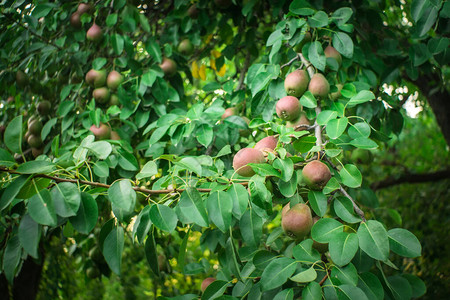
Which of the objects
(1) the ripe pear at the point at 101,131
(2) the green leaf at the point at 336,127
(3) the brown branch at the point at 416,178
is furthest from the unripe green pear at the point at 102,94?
(3) the brown branch at the point at 416,178

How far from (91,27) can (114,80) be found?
11.6 inches

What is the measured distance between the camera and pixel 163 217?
34.4 inches

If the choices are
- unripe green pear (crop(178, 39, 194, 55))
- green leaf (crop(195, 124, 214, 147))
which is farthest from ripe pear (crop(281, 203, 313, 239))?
unripe green pear (crop(178, 39, 194, 55))

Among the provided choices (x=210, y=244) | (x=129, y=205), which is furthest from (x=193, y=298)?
(x=129, y=205)

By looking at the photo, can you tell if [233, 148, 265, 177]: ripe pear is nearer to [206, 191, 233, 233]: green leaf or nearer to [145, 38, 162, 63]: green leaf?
[206, 191, 233, 233]: green leaf

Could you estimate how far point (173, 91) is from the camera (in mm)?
1734

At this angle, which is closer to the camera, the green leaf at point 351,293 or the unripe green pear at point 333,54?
the green leaf at point 351,293

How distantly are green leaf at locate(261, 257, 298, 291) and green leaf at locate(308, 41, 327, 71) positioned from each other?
660mm

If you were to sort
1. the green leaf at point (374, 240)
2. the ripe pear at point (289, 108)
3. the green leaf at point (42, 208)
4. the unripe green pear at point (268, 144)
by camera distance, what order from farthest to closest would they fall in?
the ripe pear at point (289, 108), the unripe green pear at point (268, 144), the green leaf at point (374, 240), the green leaf at point (42, 208)

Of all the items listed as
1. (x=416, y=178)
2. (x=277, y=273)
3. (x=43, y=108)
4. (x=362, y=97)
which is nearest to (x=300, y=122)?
(x=362, y=97)

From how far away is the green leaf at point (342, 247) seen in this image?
0.86m

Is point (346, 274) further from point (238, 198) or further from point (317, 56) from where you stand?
point (317, 56)

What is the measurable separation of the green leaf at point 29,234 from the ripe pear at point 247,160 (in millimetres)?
473

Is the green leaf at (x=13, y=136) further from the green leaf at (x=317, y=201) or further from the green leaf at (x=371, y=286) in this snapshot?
the green leaf at (x=371, y=286)
